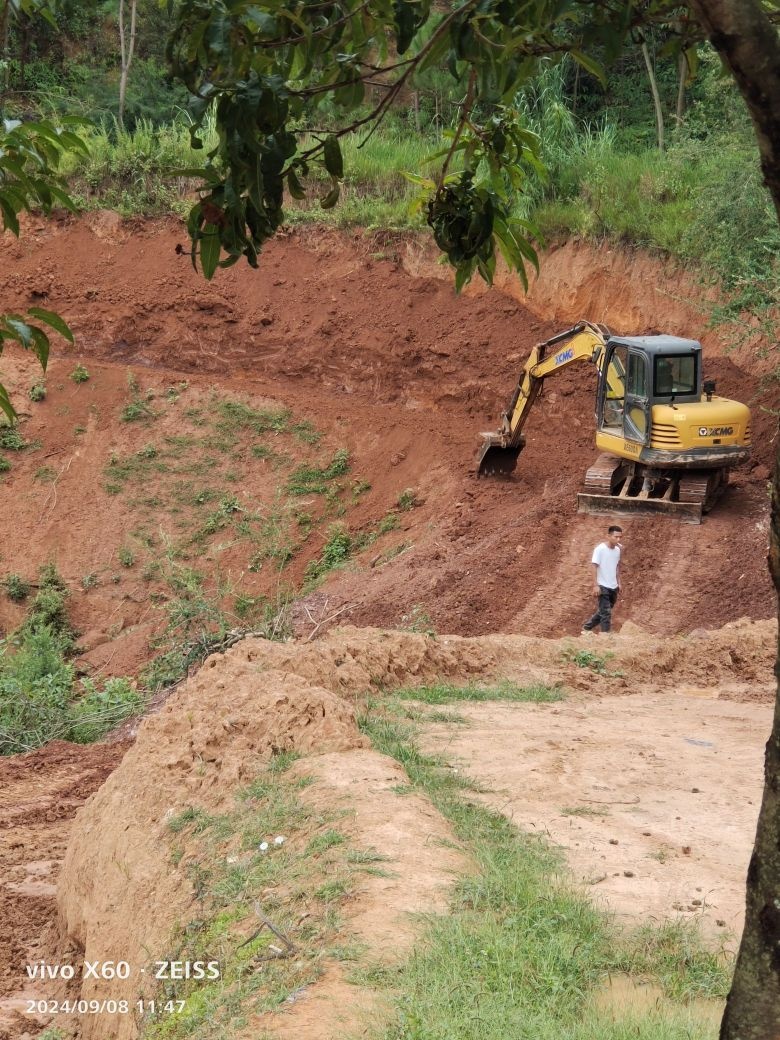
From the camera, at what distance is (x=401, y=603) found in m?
15.7

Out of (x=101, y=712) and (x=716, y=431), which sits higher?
(x=716, y=431)

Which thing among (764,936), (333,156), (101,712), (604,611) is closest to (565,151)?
(604,611)

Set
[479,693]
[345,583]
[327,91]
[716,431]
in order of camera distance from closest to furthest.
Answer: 1. [327,91]
2. [479,693]
3. [716,431]
4. [345,583]

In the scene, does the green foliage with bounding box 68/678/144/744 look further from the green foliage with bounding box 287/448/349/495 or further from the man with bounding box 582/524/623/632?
the green foliage with bounding box 287/448/349/495

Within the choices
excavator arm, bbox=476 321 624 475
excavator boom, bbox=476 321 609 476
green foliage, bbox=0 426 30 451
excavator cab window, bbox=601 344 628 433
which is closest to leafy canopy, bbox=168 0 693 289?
excavator cab window, bbox=601 344 628 433

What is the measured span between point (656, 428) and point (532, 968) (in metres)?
12.5

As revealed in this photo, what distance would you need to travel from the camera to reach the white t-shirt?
13.3 meters

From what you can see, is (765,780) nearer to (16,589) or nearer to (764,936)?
(764,936)

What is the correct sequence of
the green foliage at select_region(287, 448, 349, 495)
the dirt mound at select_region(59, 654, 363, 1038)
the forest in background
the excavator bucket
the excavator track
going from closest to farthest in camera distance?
1. the dirt mound at select_region(59, 654, 363, 1038)
2. the excavator track
3. the excavator bucket
4. the forest in background
5. the green foliage at select_region(287, 448, 349, 495)

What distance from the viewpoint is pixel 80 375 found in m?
24.0

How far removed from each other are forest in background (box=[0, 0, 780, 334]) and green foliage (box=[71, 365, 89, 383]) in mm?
4427

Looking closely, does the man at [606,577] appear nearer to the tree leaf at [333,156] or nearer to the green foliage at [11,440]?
the tree leaf at [333,156]

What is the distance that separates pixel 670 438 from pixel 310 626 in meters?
5.61

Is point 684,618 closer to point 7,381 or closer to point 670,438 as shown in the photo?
point 670,438
